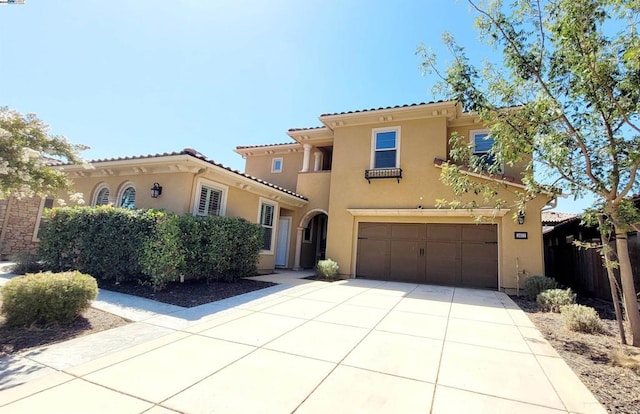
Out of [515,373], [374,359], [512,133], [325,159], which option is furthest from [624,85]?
[325,159]

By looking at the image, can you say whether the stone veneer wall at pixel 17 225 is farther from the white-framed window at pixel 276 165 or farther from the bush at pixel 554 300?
the bush at pixel 554 300

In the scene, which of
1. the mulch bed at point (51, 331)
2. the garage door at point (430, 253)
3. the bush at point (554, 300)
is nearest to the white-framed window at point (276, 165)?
the garage door at point (430, 253)

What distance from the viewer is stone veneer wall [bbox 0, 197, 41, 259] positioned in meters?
10.9

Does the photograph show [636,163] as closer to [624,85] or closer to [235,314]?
[624,85]

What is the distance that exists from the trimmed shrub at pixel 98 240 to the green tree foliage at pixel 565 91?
7892 mm

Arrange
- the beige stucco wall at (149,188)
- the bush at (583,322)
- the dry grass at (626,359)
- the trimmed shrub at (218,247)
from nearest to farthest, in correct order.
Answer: the dry grass at (626,359) < the bush at (583,322) < the trimmed shrub at (218,247) < the beige stucco wall at (149,188)

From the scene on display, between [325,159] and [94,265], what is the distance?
10556mm

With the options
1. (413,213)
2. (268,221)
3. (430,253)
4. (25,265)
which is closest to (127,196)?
(25,265)

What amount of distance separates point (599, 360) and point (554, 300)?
3642 millimetres

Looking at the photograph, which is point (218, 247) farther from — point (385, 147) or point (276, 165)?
point (276, 165)

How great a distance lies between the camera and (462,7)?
553cm

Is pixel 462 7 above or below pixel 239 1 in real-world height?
below

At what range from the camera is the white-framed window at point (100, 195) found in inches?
421

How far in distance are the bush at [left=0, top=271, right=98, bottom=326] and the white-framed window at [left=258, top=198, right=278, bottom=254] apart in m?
7.22
